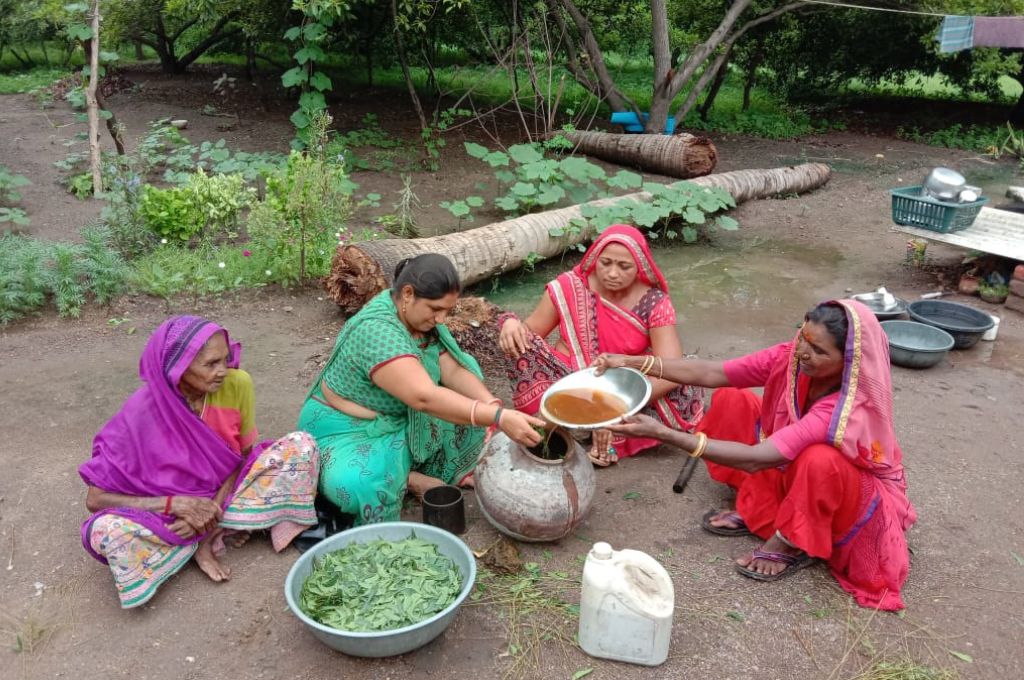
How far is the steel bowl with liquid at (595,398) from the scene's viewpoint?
275cm

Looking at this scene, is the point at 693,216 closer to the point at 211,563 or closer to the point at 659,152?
the point at 659,152

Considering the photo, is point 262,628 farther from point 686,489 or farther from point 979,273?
point 979,273

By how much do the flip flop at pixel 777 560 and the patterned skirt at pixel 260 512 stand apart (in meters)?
1.64

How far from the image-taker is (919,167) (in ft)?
35.1

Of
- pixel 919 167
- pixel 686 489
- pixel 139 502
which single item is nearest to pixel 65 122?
pixel 139 502

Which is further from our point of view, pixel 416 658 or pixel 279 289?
pixel 279 289

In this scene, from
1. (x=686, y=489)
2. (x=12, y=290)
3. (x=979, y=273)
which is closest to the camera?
(x=686, y=489)

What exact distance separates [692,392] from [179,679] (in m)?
2.44

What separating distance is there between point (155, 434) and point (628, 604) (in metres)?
1.68

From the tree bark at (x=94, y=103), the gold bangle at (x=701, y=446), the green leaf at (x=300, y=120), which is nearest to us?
the gold bangle at (x=701, y=446)

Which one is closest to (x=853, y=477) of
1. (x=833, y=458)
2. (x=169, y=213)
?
(x=833, y=458)

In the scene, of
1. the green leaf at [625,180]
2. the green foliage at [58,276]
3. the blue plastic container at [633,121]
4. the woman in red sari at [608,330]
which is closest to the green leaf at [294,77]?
the green foliage at [58,276]

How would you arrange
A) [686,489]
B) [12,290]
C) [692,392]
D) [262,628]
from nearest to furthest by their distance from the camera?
[262,628], [686,489], [692,392], [12,290]

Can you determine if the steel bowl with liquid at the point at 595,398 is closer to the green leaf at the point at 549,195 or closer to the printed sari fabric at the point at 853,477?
the printed sari fabric at the point at 853,477
